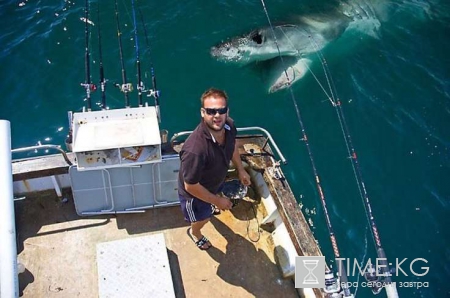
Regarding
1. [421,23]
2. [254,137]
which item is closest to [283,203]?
[254,137]

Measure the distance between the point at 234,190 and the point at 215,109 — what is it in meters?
1.76

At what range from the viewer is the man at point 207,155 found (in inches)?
155

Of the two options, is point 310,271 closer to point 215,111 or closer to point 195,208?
point 195,208

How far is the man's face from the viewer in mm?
Result: 3912

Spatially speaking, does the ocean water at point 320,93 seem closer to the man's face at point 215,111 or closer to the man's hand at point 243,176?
the man's hand at point 243,176

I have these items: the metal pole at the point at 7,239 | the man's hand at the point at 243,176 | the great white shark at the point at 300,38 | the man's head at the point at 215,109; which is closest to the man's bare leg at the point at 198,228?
the man's hand at the point at 243,176

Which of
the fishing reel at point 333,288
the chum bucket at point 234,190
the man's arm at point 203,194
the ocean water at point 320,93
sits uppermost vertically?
the man's arm at point 203,194

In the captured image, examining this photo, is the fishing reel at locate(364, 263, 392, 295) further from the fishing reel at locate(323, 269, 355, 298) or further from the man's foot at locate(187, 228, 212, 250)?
the man's foot at locate(187, 228, 212, 250)

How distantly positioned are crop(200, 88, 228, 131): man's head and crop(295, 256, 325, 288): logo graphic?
187 centimetres

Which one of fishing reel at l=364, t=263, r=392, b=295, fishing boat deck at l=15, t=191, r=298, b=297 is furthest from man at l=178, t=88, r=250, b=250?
fishing reel at l=364, t=263, r=392, b=295

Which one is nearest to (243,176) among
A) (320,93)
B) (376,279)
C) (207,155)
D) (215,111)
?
(207,155)

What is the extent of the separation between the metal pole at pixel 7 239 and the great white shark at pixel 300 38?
293 inches

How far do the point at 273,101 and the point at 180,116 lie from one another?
6.80ft

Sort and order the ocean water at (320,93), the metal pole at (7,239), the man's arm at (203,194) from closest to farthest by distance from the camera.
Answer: the metal pole at (7,239) → the man's arm at (203,194) → the ocean water at (320,93)
